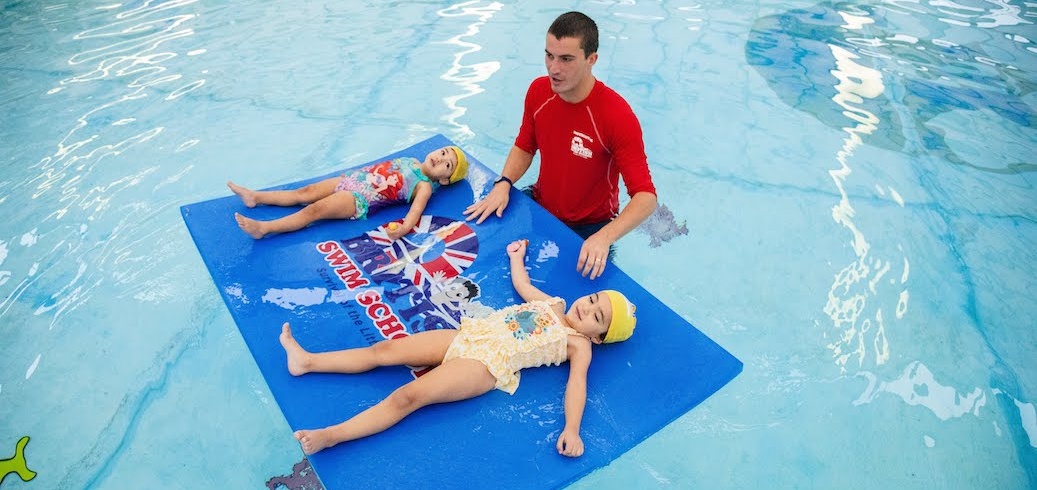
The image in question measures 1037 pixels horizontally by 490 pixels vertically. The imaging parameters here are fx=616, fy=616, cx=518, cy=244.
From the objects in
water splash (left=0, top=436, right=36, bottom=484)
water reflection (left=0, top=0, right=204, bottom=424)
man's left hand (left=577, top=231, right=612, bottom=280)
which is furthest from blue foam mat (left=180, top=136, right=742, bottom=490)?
water splash (left=0, top=436, right=36, bottom=484)

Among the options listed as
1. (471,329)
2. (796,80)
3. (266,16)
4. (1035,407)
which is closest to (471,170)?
(471,329)

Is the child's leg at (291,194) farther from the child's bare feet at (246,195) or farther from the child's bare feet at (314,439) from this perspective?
the child's bare feet at (314,439)

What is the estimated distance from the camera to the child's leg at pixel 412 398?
2.26 metres

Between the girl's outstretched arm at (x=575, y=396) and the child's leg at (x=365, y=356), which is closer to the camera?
the girl's outstretched arm at (x=575, y=396)

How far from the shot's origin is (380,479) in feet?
7.30

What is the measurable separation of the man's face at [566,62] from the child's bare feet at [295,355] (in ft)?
5.45

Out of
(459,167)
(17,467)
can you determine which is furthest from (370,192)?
(17,467)

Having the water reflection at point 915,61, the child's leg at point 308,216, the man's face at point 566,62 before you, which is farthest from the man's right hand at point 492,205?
the water reflection at point 915,61

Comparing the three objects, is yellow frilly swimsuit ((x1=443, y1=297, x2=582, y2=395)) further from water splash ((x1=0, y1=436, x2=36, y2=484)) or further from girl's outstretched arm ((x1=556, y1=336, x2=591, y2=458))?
water splash ((x1=0, y1=436, x2=36, y2=484))

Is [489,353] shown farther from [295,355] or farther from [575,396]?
[295,355]

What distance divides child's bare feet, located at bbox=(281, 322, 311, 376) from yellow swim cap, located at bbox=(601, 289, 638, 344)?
131 centimetres

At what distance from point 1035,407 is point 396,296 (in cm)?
340

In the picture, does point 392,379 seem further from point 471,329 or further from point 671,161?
point 671,161

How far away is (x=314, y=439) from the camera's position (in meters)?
2.22
